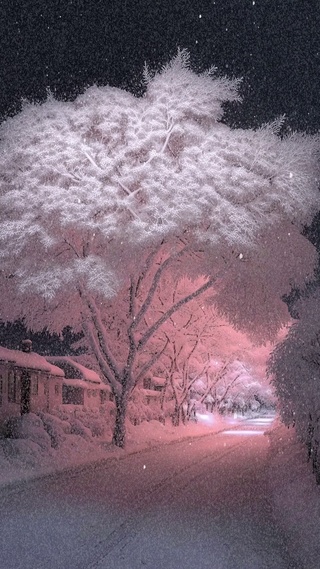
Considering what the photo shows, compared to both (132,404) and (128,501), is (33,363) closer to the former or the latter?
(132,404)

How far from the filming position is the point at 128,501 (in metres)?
14.0

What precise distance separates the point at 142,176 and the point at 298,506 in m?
13.4

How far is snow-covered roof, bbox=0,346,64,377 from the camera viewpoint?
32872mm

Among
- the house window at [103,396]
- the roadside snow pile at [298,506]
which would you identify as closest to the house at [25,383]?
the roadside snow pile at [298,506]

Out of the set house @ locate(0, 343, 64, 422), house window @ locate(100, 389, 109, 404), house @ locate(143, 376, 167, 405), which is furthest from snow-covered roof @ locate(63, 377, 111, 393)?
house @ locate(143, 376, 167, 405)

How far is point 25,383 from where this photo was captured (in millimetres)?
39219

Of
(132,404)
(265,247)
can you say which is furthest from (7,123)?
(132,404)

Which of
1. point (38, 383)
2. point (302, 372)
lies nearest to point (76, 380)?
point (38, 383)

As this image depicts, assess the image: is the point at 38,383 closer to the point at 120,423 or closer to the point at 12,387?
the point at 12,387

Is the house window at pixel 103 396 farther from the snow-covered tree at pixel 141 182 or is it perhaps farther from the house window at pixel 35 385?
the snow-covered tree at pixel 141 182

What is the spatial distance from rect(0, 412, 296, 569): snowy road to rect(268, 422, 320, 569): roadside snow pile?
23 cm

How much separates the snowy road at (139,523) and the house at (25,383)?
14.2 metres

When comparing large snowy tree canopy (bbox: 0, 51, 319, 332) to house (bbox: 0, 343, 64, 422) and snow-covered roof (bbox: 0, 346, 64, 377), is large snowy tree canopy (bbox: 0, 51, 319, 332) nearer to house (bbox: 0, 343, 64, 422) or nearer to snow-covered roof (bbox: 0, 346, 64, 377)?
snow-covered roof (bbox: 0, 346, 64, 377)

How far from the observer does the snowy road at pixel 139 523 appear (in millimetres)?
8703
